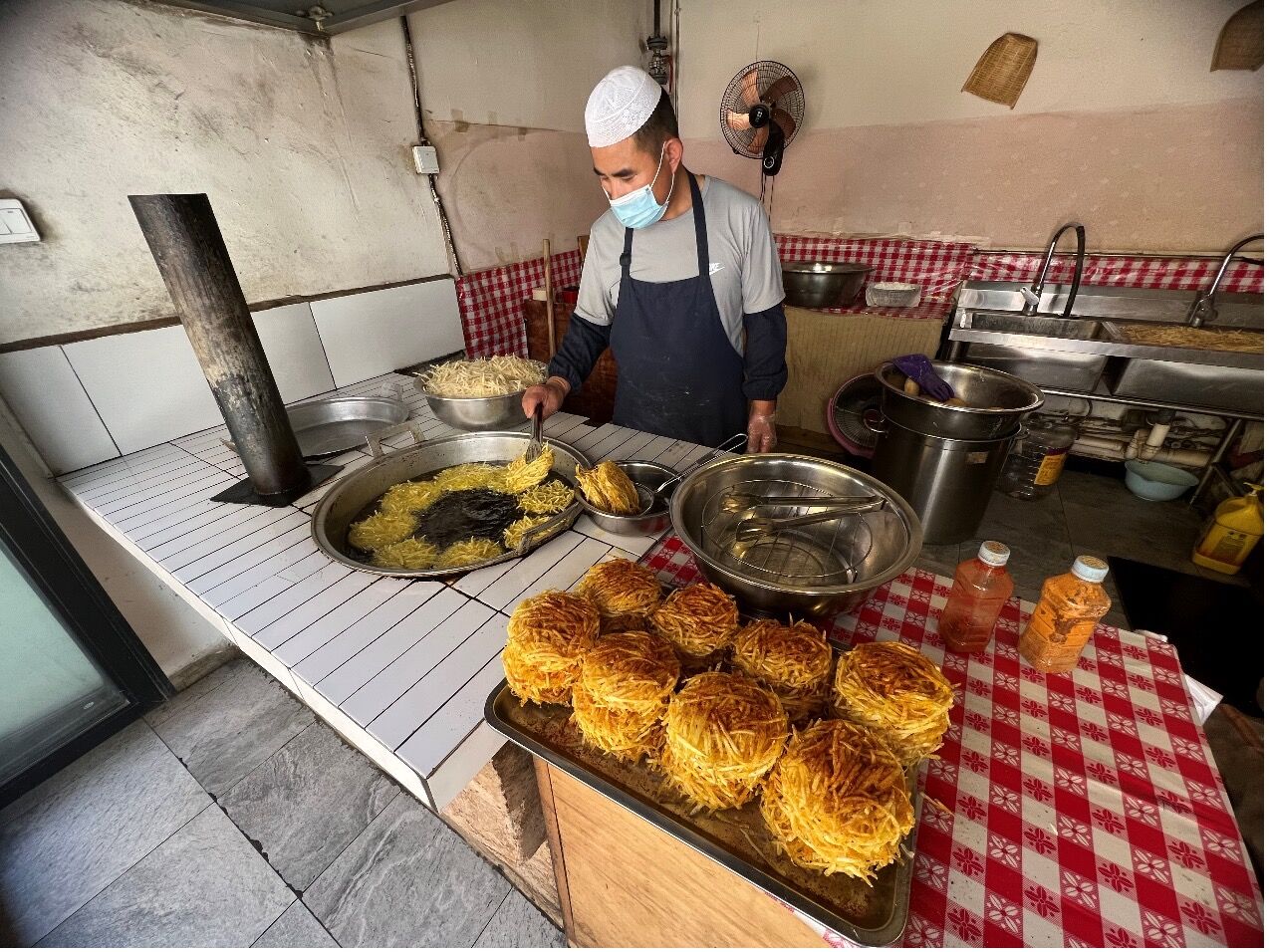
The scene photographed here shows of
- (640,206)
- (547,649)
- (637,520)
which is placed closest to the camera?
(547,649)

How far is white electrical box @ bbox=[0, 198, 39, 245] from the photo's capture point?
6.49 feet

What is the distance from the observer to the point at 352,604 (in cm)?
150

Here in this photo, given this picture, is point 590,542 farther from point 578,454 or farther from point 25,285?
point 25,285

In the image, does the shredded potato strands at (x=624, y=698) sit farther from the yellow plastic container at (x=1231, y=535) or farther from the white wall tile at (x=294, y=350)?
the yellow plastic container at (x=1231, y=535)

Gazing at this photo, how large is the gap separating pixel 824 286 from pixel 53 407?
5.11 m

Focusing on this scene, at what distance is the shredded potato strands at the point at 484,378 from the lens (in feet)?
8.19

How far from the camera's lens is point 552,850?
62.7 inches

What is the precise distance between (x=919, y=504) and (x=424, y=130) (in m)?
4.33

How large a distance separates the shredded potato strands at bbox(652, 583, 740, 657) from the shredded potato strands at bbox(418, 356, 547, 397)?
153cm

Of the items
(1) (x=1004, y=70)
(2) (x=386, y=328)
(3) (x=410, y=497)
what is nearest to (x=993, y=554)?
(3) (x=410, y=497)

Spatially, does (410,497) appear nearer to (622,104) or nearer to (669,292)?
(669,292)

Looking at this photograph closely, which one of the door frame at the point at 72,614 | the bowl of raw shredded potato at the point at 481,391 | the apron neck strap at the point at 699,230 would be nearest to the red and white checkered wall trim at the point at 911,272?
the bowl of raw shredded potato at the point at 481,391

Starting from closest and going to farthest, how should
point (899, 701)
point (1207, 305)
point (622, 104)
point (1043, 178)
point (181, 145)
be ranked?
point (899, 701), point (622, 104), point (181, 145), point (1207, 305), point (1043, 178)

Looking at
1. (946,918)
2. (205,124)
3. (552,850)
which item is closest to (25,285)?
(205,124)
